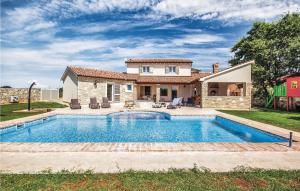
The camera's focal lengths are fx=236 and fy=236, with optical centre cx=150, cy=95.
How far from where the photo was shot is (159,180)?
547 centimetres

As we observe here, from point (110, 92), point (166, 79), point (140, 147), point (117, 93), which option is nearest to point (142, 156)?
point (140, 147)

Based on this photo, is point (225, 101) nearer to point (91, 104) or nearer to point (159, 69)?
point (159, 69)

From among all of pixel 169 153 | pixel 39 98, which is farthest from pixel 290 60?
pixel 39 98

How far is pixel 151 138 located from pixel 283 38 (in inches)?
940

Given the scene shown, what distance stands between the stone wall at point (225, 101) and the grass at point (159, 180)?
19.9 meters

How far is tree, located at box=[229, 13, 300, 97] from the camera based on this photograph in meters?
27.4

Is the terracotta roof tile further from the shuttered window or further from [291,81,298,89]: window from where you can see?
[291,81,298,89]: window

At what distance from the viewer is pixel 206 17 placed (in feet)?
90.0

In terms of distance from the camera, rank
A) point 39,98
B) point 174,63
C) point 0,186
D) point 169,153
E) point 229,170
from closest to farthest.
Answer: point 0,186, point 229,170, point 169,153, point 39,98, point 174,63

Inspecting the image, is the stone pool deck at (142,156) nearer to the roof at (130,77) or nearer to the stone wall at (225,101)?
the stone wall at (225,101)

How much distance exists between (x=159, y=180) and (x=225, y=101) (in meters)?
22.0

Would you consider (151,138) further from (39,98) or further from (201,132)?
(39,98)

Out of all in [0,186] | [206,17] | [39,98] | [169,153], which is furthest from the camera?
[39,98]

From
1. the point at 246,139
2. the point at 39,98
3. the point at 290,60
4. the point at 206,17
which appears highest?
the point at 206,17
